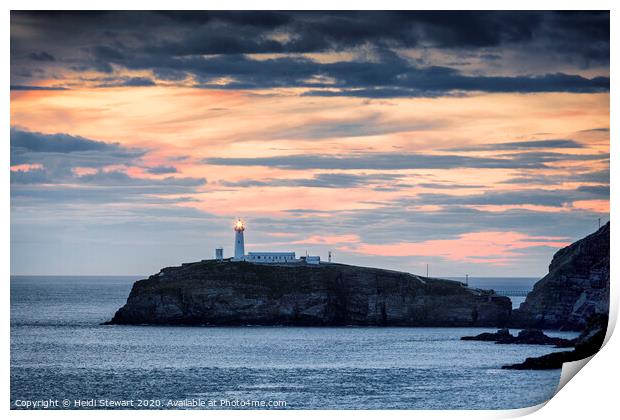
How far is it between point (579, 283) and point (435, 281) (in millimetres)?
9278

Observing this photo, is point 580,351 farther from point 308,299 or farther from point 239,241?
point 239,241

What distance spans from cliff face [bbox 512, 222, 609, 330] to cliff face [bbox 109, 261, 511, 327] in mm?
3112

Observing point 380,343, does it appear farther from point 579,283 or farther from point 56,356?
point 56,356

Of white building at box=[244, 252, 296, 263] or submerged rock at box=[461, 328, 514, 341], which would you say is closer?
submerged rock at box=[461, 328, 514, 341]

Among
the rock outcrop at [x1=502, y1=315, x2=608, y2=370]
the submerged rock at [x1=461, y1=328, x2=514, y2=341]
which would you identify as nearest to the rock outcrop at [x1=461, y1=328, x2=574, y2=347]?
the submerged rock at [x1=461, y1=328, x2=514, y2=341]

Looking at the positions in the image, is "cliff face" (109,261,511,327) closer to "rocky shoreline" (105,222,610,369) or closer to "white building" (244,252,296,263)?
"rocky shoreline" (105,222,610,369)

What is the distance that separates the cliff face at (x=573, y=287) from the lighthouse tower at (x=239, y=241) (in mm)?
14419

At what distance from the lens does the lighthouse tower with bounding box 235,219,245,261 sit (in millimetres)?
55294

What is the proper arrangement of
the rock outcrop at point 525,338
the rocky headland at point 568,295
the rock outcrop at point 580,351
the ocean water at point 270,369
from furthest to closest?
the rocky headland at point 568,295, the rock outcrop at point 525,338, the ocean water at point 270,369, the rock outcrop at point 580,351

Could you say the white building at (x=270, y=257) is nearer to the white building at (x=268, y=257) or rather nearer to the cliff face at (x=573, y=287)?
the white building at (x=268, y=257)

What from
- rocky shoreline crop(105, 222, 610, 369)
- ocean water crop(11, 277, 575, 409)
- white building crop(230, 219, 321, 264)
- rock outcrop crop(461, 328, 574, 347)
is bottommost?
ocean water crop(11, 277, 575, 409)

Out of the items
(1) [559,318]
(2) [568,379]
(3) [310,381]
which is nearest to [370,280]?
(1) [559,318]

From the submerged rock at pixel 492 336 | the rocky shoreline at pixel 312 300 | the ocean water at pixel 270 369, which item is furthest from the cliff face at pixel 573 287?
the submerged rock at pixel 492 336

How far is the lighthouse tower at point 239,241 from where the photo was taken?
55294 mm
